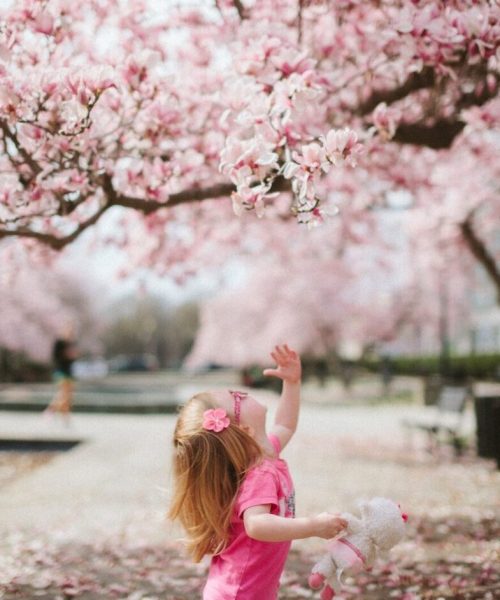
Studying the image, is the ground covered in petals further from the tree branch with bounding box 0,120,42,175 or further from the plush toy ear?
the tree branch with bounding box 0,120,42,175

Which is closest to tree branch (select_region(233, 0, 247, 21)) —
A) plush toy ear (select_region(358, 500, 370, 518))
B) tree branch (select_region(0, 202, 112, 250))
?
tree branch (select_region(0, 202, 112, 250))

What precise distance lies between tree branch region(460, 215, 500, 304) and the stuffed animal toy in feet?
27.0

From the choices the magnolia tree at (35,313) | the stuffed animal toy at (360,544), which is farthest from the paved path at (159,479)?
the magnolia tree at (35,313)

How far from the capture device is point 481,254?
1069cm

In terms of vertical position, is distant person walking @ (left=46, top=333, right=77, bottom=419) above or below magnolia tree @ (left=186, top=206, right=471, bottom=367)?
below

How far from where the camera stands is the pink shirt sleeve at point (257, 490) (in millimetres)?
2768

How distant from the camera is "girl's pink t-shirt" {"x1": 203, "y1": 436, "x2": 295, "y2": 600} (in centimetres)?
280

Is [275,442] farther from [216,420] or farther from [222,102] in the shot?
[222,102]

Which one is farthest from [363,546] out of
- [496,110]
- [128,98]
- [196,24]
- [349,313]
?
[349,313]

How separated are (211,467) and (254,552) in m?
0.36

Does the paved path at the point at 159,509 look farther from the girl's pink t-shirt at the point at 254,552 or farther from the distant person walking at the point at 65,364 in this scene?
the distant person walking at the point at 65,364

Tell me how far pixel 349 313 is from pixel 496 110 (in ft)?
80.5

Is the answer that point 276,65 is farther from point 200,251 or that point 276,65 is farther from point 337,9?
point 200,251

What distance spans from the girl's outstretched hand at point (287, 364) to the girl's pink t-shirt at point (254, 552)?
0.46 m
